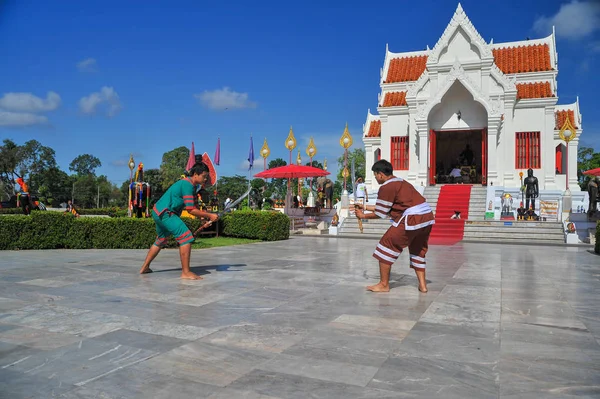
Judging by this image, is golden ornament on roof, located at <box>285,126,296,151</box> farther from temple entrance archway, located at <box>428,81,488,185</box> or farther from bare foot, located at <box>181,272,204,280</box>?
bare foot, located at <box>181,272,204,280</box>

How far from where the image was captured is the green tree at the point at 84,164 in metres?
111

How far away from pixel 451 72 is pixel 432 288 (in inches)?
748

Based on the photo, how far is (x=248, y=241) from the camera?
14898 millimetres

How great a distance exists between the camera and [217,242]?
1389 centimetres

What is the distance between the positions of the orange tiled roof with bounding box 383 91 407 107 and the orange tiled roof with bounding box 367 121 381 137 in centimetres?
189

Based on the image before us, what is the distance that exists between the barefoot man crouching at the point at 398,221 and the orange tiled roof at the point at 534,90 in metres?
20.5

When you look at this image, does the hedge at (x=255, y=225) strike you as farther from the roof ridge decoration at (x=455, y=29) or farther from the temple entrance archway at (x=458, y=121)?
the roof ridge decoration at (x=455, y=29)

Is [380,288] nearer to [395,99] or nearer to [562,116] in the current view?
[395,99]

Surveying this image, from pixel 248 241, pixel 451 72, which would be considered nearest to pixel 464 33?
pixel 451 72

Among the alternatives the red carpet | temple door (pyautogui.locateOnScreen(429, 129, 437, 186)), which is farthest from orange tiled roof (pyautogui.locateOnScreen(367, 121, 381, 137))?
the red carpet

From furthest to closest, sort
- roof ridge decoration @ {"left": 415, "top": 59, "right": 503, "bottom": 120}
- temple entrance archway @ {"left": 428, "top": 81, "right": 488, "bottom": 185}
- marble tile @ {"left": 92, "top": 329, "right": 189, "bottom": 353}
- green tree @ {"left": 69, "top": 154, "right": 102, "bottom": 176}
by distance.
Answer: green tree @ {"left": 69, "top": 154, "right": 102, "bottom": 176} → temple entrance archway @ {"left": 428, "top": 81, "right": 488, "bottom": 185} → roof ridge decoration @ {"left": 415, "top": 59, "right": 503, "bottom": 120} → marble tile @ {"left": 92, "top": 329, "right": 189, "bottom": 353}

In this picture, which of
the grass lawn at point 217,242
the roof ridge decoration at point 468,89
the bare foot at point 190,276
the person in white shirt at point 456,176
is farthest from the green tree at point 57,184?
the bare foot at point 190,276

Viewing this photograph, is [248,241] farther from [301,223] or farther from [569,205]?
[569,205]

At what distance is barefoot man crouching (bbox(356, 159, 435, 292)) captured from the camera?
609 centimetres
